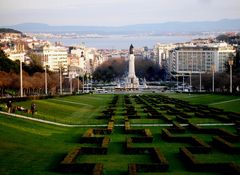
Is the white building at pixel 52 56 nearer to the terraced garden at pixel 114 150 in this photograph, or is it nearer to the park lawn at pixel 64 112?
the park lawn at pixel 64 112

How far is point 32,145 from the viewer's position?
1964 cm

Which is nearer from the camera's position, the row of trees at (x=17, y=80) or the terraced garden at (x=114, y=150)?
the terraced garden at (x=114, y=150)

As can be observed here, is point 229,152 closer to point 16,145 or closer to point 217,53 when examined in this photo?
point 16,145

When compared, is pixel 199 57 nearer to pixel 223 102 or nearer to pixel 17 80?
pixel 17 80

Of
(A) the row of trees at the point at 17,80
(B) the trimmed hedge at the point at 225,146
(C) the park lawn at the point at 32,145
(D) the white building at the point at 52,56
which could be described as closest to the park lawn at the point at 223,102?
(C) the park lawn at the point at 32,145

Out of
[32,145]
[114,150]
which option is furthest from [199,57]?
[114,150]

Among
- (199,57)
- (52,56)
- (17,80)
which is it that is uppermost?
(52,56)

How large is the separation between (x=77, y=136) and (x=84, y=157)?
638cm

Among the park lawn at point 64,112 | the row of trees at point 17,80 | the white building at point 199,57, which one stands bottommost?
the park lawn at point 64,112

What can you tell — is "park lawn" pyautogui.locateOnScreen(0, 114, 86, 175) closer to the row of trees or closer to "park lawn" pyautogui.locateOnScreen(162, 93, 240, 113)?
"park lawn" pyautogui.locateOnScreen(162, 93, 240, 113)

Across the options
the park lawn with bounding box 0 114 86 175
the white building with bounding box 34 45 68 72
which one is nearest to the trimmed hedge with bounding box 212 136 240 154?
the park lawn with bounding box 0 114 86 175

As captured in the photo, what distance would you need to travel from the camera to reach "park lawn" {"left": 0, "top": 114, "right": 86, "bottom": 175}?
50.0 ft

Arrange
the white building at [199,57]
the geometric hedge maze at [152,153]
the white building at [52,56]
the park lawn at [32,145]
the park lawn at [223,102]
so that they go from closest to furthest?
the geometric hedge maze at [152,153] → the park lawn at [32,145] → the park lawn at [223,102] → the white building at [199,57] → the white building at [52,56]

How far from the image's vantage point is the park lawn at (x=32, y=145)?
600 inches
